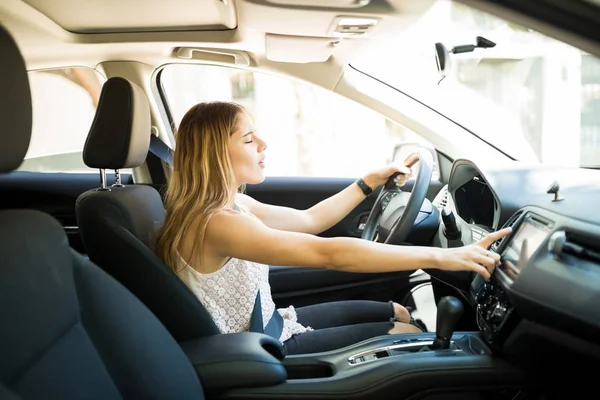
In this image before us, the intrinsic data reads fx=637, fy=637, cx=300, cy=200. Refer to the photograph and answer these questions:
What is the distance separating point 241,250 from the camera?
5.67 feet

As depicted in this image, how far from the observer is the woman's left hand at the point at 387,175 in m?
2.35

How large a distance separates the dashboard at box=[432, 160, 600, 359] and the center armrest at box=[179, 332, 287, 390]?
60cm

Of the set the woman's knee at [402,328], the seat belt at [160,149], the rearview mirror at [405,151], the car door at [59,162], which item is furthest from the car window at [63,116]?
the woman's knee at [402,328]

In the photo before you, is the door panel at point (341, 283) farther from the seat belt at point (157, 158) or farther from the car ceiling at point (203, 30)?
the seat belt at point (157, 158)

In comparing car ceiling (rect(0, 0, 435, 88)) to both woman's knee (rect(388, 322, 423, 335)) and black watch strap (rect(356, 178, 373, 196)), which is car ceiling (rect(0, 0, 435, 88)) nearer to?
black watch strap (rect(356, 178, 373, 196))

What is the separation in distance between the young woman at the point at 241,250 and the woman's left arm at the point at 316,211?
1.28 feet

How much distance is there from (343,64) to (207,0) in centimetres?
70

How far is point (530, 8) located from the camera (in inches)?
31.6

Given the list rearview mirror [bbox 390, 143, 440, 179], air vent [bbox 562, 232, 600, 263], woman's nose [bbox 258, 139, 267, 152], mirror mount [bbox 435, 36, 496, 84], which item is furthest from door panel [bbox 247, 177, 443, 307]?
air vent [bbox 562, 232, 600, 263]

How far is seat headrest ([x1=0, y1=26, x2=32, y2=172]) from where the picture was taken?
43.0 inches

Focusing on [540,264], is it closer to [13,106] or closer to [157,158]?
[13,106]

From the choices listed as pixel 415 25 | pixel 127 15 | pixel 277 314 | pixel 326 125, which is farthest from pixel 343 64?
pixel 326 125

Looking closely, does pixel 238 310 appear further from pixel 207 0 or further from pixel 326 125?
pixel 326 125

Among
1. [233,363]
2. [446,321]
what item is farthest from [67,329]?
[446,321]
